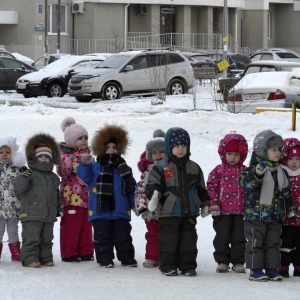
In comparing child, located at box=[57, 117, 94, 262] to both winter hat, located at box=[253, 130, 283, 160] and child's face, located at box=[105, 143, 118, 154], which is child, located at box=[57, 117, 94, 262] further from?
winter hat, located at box=[253, 130, 283, 160]

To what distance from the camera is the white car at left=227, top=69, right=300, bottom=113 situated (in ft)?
72.1

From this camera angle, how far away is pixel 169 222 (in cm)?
870

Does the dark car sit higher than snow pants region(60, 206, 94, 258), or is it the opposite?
the dark car

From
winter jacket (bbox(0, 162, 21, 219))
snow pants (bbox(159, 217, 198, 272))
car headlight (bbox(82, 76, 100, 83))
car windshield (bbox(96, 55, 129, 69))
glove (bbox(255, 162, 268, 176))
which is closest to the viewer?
glove (bbox(255, 162, 268, 176))

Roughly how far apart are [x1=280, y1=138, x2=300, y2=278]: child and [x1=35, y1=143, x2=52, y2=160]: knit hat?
208 cm

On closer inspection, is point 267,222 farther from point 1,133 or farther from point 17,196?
point 1,133

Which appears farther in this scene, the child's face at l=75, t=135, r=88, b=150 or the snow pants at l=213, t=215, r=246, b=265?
the child's face at l=75, t=135, r=88, b=150

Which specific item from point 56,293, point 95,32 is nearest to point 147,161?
point 56,293

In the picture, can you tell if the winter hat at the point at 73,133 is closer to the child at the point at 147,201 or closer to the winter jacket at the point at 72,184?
the winter jacket at the point at 72,184

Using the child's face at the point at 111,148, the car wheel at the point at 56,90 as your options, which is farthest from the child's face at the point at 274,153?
the car wheel at the point at 56,90

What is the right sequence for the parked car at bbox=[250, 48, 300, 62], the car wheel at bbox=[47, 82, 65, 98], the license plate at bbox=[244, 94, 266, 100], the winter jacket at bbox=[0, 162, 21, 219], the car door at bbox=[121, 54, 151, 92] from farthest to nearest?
1. the parked car at bbox=[250, 48, 300, 62]
2. the car wheel at bbox=[47, 82, 65, 98]
3. the car door at bbox=[121, 54, 151, 92]
4. the license plate at bbox=[244, 94, 266, 100]
5. the winter jacket at bbox=[0, 162, 21, 219]

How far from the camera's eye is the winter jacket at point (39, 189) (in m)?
9.04

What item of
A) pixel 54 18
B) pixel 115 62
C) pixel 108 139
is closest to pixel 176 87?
pixel 115 62

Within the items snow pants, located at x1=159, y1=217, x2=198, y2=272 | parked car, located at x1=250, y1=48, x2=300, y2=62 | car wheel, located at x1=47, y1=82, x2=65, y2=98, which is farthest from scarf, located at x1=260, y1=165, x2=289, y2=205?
parked car, located at x1=250, y1=48, x2=300, y2=62
